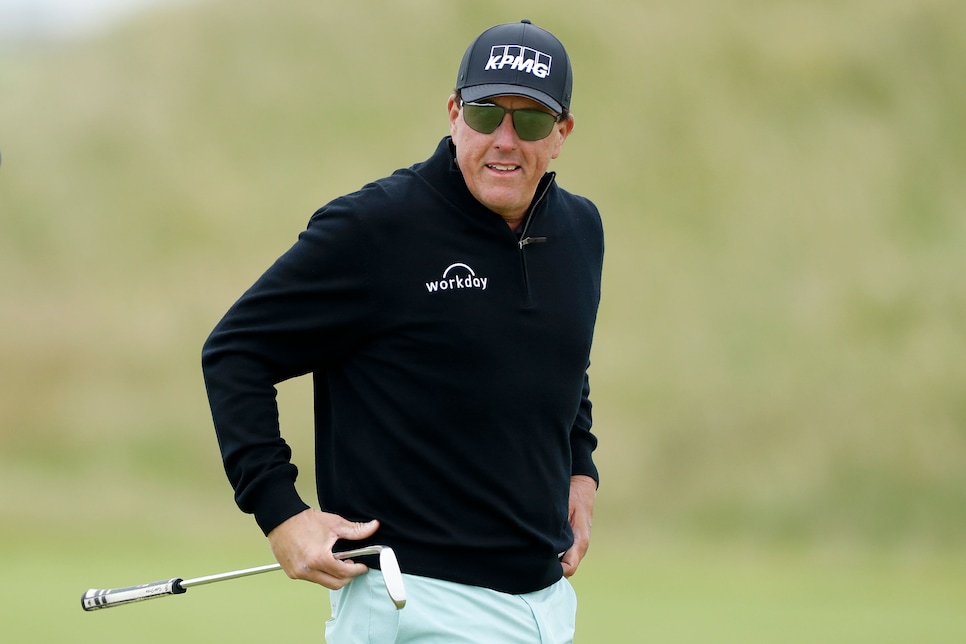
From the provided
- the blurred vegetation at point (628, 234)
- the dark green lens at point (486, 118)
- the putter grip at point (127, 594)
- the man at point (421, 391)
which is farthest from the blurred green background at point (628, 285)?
the dark green lens at point (486, 118)

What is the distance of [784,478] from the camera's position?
988cm

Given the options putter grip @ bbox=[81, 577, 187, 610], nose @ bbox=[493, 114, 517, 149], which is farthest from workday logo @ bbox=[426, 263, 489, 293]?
putter grip @ bbox=[81, 577, 187, 610]

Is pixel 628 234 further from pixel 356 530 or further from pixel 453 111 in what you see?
pixel 356 530

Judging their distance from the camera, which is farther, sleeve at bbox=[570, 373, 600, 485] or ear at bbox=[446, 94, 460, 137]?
sleeve at bbox=[570, 373, 600, 485]

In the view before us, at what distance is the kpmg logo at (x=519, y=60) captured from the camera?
2.76 meters

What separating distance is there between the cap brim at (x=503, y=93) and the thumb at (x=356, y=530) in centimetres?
89

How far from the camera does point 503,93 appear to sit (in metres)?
2.71

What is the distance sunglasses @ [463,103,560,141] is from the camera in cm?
275

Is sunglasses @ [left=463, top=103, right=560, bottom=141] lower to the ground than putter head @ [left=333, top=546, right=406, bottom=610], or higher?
higher

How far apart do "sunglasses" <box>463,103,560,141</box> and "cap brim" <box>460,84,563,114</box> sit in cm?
2

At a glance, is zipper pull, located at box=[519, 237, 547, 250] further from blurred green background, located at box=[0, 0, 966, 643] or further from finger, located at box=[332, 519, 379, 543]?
blurred green background, located at box=[0, 0, 966, 643]

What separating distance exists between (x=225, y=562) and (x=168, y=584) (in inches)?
249

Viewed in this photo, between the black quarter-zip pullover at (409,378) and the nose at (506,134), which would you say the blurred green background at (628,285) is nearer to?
the black quarter-zip pullover at (409,378)

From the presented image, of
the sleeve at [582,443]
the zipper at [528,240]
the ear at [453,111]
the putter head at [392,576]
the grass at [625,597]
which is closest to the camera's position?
the putter head at [392,576]
